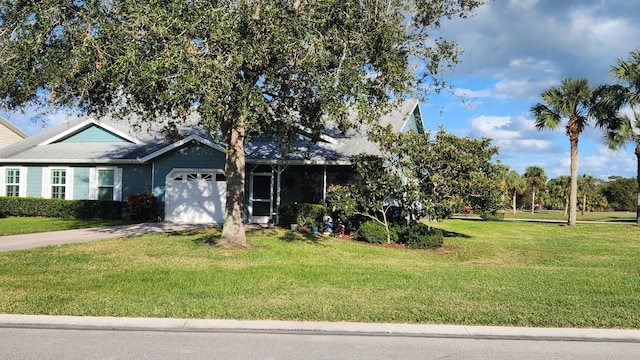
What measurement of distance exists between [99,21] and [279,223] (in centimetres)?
1172

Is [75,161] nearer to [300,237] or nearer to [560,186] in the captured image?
[300,237]

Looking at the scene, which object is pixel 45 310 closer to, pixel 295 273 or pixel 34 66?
pixel 295 273

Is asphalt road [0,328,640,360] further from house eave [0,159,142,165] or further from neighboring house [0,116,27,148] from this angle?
neighboring house [0,116,27,148]

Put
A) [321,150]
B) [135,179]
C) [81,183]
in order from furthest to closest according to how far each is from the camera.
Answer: [81,183]
[135,179]
[321,150]

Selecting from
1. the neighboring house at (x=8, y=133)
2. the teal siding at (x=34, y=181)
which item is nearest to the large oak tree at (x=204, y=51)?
the teal siding at (x=34, y=181)

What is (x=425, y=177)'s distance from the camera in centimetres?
1566

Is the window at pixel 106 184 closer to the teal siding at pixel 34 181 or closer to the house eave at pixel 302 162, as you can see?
the teal siding at pixel 34 181

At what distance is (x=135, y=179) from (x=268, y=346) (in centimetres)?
1836

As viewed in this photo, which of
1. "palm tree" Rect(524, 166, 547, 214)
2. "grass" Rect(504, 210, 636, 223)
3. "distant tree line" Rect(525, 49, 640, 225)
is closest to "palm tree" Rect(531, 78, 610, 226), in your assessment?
"distant tree line" Rect(525, 49, 640, 225)

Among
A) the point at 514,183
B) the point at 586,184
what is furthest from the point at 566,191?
the point at 514,183

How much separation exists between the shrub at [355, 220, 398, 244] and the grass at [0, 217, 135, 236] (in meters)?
10.5

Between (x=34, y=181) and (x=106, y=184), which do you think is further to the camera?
(x=34, y=181)

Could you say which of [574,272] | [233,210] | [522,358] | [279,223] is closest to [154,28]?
[233,210]

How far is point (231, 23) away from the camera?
9.51m
